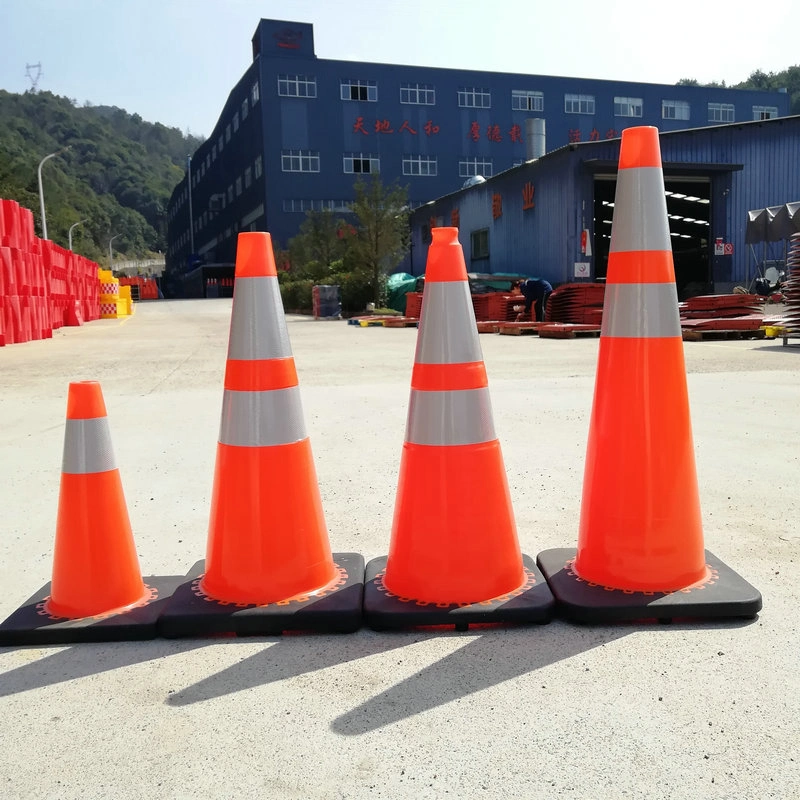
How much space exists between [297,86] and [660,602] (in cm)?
5629

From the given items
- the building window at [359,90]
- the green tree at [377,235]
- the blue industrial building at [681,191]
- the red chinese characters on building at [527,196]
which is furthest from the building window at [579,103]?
the red chinese characters on building at [527,196]

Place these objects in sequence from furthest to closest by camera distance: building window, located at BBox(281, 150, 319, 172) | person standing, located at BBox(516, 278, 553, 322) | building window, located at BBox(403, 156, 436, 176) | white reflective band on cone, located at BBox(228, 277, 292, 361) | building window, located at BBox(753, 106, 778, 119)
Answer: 1. building window, located at BBox(753, 106, 778, 119)
2. building window, located at BBox(403, 156, 436, 176)
3. building window, located at BBox(281, 150, 319, 172)
4. person standing, located at BBox(516, 278, 553, 322)
5. white reflective band on cone, located at BBox(228, 277, 292, 361)

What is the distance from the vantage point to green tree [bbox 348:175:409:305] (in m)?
33.7

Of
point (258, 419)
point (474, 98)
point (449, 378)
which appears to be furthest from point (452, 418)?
point (474, 98)

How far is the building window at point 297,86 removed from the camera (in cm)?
5306

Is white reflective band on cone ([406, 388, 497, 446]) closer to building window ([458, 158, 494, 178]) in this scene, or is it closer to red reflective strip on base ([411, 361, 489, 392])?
red reflective strip on base ([411, 361, 489, 392])

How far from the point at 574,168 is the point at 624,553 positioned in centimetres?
2221

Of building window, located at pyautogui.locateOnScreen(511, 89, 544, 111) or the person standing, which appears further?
building window, located at pyautogui.locateOnScreen(511, 89, 544, 111)

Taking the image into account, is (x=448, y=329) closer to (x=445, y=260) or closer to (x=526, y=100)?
(x=445, y=260)

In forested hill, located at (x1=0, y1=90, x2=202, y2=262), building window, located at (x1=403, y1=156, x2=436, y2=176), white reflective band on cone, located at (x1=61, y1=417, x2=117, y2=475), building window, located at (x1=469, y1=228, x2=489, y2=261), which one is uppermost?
forested hill, located at (x1=0, y1=90, x2=202, y2=262)

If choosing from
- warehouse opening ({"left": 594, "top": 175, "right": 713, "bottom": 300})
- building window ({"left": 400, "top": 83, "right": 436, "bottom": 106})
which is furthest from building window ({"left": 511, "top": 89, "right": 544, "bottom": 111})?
warehouse opening ({"left": 594, "top": 175, "right": 713, "bottom": 300})

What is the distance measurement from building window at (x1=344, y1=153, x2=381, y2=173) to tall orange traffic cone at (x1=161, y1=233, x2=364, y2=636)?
5476cm

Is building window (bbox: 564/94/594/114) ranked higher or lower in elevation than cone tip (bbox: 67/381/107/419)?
higher

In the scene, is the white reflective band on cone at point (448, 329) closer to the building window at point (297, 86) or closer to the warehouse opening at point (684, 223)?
the warehouse opening at point (684, 223)
